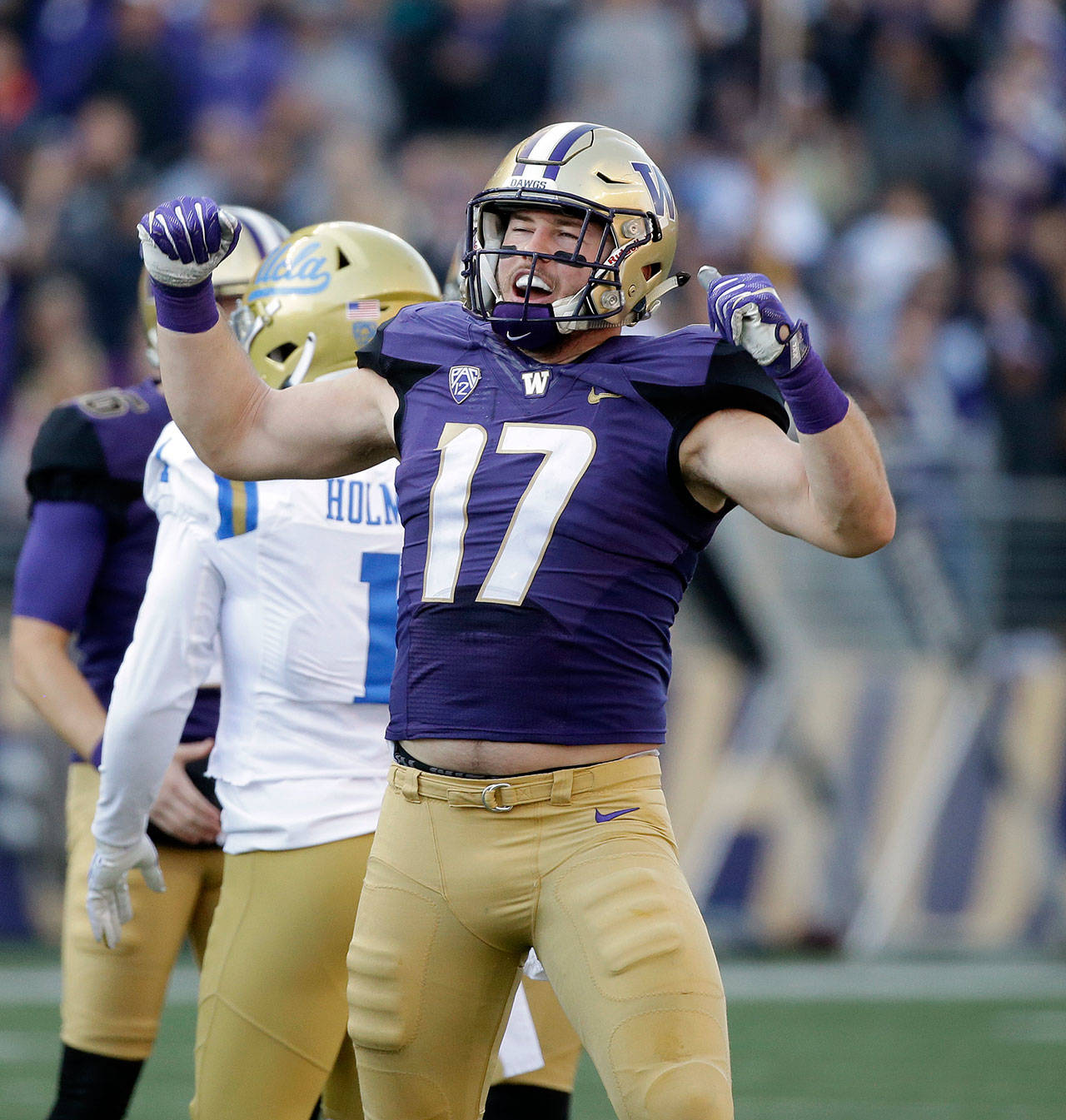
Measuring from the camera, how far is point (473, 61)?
10633 mm

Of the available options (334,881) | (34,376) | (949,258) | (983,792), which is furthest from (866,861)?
(334,881)

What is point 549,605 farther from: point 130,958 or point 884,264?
point 884,264

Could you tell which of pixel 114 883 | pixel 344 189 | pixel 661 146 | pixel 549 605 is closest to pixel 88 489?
pixel 114 883

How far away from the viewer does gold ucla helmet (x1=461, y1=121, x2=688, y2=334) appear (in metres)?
3.07

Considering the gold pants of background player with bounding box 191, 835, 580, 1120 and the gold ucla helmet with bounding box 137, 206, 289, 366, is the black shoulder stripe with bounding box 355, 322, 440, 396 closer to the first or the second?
the gold pants of background player with bounding box 191, 835, 580, 1120

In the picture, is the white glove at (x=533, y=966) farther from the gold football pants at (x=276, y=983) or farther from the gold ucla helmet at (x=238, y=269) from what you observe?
the gold ucla helmet at (x=238, y=269)

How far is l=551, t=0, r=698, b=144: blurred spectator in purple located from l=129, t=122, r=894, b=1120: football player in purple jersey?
Answer: 24.9 feet

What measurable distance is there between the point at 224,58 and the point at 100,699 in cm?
710

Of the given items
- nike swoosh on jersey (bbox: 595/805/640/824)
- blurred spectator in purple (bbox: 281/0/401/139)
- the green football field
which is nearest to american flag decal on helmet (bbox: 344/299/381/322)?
nike swoosh on jersey (bbox: 595/805/640/824)

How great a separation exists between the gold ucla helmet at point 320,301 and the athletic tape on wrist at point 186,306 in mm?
588

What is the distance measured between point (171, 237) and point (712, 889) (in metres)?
5.90

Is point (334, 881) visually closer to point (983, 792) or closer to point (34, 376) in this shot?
point (983, 792)

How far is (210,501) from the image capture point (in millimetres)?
3410

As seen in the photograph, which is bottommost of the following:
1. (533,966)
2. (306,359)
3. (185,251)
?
(533,966)
